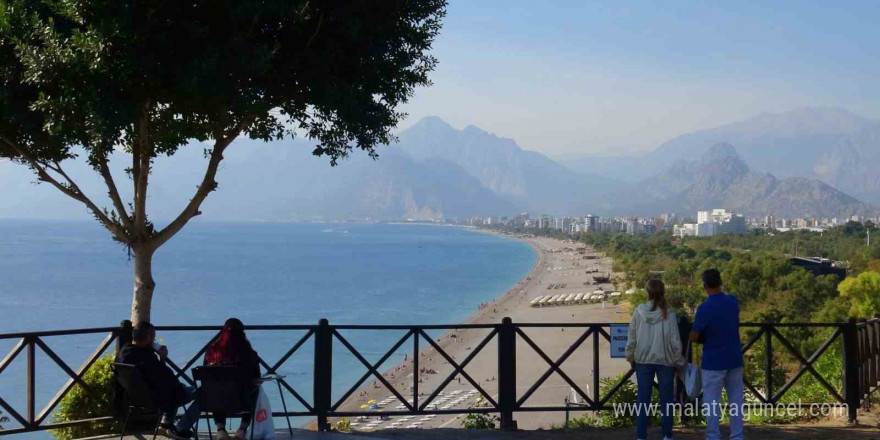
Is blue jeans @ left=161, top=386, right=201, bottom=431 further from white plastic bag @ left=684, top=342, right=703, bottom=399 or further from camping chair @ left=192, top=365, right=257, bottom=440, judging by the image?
white plastic bag @ left=684, top=342, right=703, bottom=399

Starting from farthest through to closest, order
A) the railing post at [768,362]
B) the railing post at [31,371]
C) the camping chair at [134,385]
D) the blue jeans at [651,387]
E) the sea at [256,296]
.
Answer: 1. the sea at [256,296]
2. the railing post at [768,362]
3. the railing post at [31,371]
4. the blue jeans at [651,387]
5. the camping chair at [134,385]

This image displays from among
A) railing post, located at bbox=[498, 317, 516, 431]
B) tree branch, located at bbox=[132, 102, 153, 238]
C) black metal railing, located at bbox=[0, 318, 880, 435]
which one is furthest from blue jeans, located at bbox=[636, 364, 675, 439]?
tree branch, located at bbox=[132, 102, 153, 238]

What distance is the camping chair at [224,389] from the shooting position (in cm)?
632

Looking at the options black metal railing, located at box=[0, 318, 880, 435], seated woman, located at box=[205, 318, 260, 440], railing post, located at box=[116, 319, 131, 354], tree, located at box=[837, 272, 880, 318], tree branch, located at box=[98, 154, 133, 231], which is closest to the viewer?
seated woman, located at box=[205, 318, 260, 440]

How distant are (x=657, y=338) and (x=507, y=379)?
205 cm

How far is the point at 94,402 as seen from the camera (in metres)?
7.96

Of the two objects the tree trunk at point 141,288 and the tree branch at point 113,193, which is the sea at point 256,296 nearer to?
the tree trunk at point 141,288

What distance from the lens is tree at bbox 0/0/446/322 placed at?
21.5ft

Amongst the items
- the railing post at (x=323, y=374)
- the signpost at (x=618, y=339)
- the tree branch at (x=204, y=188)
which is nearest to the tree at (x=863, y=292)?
the signpost at (x=618, y=339)

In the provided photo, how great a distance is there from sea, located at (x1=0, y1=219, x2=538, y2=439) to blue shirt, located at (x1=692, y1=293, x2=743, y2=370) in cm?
1772

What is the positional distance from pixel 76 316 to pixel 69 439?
200 feet

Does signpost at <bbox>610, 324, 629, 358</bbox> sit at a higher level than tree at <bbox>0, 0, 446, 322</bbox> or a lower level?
lower

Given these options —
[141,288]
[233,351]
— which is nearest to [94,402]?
[141,288]

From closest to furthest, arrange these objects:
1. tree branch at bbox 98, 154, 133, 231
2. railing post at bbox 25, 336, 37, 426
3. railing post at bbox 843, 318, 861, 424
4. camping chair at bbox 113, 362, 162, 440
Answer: camping chair at bbox 113, 362, 162, 440 < railing post at bbox 25, 336, 37, 426 < tree branch at bbox 98, 154, 133, 231 < railing post at bbox 843, 318, 861, 424
